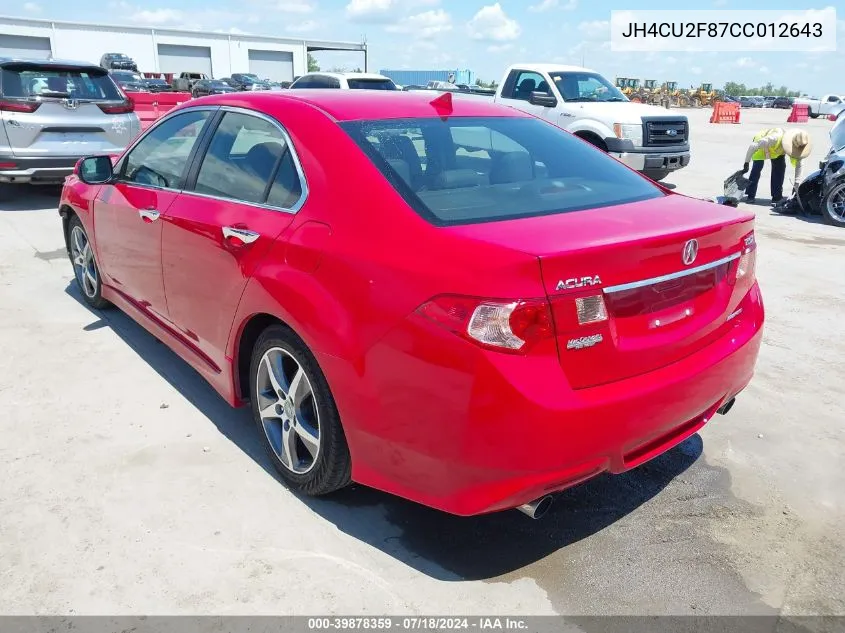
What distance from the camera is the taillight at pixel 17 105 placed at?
27.7ft

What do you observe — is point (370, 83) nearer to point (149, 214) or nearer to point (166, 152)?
point (166, 152)

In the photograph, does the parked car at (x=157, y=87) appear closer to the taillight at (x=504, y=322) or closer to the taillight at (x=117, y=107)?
the taillight at (x=117, y=107)

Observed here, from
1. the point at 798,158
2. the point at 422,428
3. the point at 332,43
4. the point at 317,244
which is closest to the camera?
the point at 422,428

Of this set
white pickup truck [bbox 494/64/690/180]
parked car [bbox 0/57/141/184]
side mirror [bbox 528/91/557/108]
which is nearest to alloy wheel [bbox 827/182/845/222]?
white pickup truck [bbox 494/64/690/180]

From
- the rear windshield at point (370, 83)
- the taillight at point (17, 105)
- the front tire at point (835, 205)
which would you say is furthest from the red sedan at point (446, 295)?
the rear windshield at point (370, 83)

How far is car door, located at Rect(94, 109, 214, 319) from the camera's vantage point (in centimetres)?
375

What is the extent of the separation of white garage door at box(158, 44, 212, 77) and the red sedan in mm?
70497

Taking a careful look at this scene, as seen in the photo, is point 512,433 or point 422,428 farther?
point 422,428

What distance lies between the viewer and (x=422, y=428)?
230 cm

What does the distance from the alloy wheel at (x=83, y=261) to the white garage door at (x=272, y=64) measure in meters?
71.5

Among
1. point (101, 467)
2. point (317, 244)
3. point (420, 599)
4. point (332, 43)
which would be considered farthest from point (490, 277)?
point (332, 43)

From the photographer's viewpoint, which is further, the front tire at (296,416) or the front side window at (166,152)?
the front side window at (166,152)

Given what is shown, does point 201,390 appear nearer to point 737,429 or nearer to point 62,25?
point 737,429

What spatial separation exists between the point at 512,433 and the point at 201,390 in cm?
247
